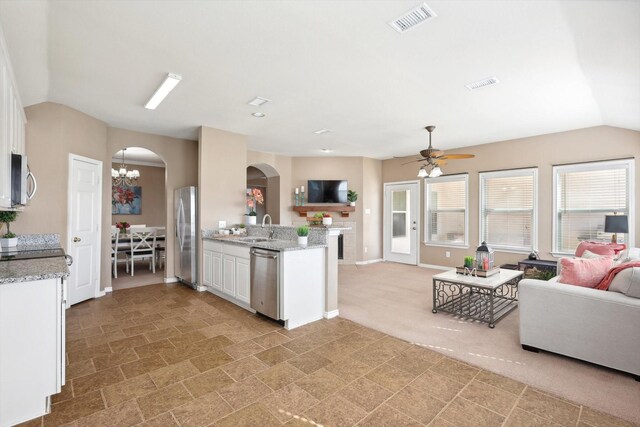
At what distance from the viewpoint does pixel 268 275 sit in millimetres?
3613

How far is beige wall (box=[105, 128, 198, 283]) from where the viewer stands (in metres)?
5.35

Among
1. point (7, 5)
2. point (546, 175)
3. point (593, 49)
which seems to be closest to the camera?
point (7, 5)

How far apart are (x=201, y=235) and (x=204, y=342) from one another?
2350 mm

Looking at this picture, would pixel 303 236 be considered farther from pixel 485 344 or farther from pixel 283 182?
pixel 283 182

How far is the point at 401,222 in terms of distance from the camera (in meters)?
8.04

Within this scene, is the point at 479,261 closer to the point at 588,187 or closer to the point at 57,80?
the point at 588,187

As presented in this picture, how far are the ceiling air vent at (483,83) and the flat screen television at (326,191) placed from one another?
Answer: 14.7 ft

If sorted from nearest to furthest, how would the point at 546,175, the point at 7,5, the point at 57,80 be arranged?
the point at 7,5, the point at 57,80, the point at 546,175

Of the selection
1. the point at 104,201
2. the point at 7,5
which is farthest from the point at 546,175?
the point at 104,201

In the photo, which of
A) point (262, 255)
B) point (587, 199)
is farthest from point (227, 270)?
point (587, 199)

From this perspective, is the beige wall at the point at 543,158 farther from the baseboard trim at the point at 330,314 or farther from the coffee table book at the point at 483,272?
the baseboard trim at the point at 330,314

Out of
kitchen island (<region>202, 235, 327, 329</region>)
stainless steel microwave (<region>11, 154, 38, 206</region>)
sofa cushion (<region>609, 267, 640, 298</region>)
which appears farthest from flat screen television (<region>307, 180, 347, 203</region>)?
stainless steel microwave (<region>11, 154, 38, 206</region>)

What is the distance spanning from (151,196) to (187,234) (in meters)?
4.90

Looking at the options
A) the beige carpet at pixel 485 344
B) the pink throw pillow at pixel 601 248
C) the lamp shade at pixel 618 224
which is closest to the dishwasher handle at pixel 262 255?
the beige carpet at pixel 485 344
